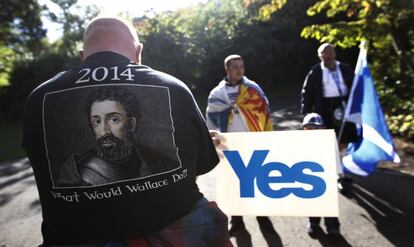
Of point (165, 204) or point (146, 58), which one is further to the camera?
point (146, 58)

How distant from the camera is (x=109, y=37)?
1607 millimetres

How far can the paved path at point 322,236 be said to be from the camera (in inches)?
153

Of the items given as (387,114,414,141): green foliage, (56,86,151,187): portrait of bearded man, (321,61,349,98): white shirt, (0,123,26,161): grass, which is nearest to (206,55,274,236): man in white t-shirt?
(321,61,349,98): white shirt

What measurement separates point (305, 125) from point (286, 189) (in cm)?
153

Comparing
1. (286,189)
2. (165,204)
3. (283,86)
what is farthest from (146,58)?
(165,204)

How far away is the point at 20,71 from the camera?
22250mm

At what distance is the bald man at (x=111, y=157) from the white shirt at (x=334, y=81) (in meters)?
4.06

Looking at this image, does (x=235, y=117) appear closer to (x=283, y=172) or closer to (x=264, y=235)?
(x=264, y=235)

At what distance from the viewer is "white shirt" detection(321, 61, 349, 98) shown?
5188mm

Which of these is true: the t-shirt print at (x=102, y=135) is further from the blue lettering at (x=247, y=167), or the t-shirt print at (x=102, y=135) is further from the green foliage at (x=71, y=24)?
the green foliage at (x=71, y=24)

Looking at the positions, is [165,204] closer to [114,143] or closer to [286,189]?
[114,143]

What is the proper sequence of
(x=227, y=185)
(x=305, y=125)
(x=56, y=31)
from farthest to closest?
(x=56, y=31) < (x=305, y=125) < (x=227, y=185)

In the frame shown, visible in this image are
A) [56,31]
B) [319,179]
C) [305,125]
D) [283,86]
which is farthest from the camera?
[56,31]

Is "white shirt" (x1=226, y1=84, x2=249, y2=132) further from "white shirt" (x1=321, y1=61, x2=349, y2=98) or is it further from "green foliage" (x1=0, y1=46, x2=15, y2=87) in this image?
"green foliage" (x1=0, y1=46, x2=15, y2=87)
